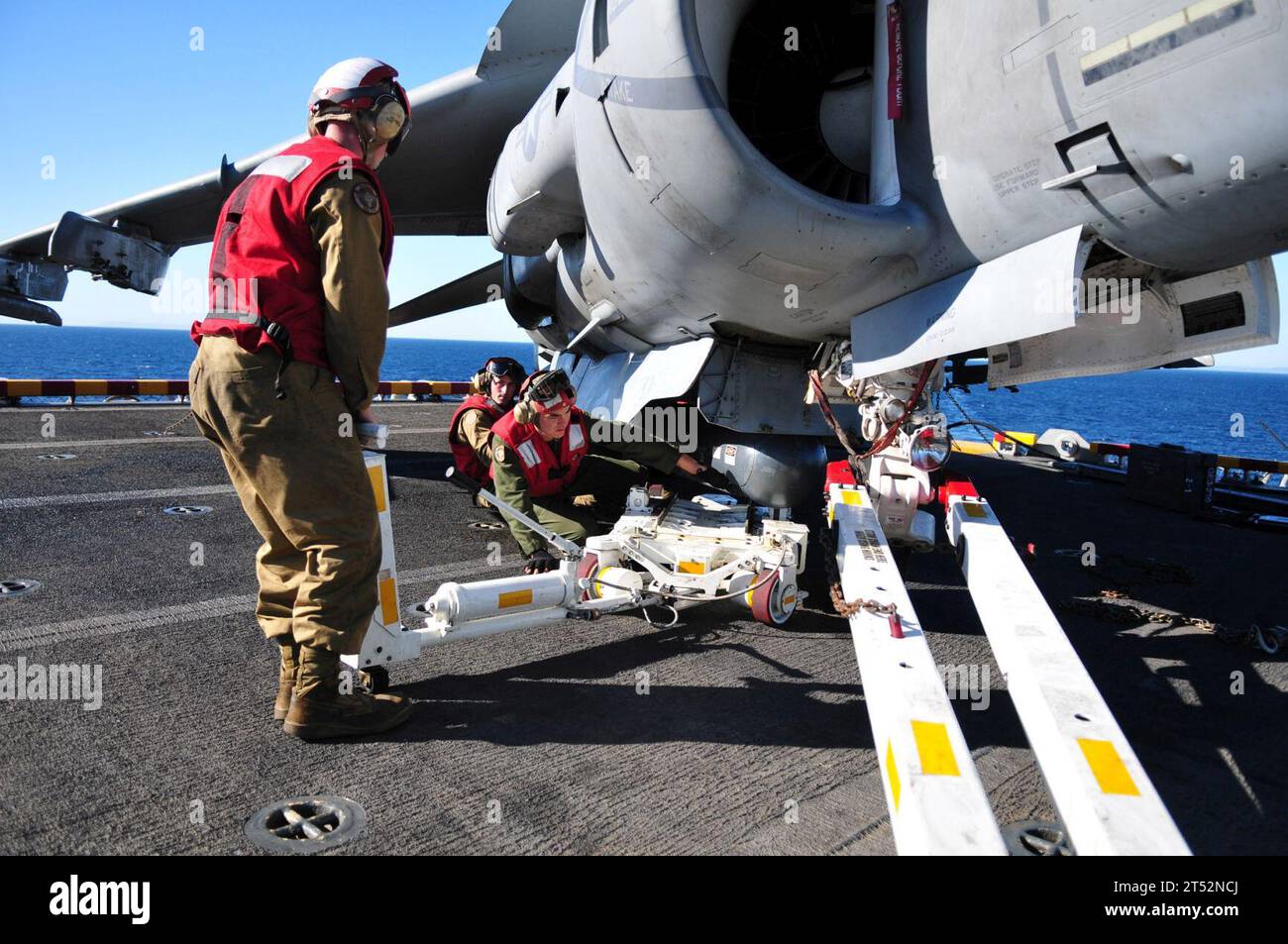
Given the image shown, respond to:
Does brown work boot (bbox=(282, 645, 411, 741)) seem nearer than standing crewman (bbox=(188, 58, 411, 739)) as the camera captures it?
No

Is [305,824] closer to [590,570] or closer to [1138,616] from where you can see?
[590,570]

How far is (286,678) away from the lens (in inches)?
128

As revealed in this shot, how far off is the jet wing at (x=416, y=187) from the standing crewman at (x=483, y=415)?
239cm

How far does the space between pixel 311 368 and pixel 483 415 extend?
4034 millimetres

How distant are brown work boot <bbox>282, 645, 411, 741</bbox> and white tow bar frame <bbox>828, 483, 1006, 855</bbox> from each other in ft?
6.13

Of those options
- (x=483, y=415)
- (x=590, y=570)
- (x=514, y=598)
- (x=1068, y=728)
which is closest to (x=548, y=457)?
(x=483, y=415)

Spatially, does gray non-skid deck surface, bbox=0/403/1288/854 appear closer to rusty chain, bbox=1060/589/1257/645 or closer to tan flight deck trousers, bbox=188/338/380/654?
rusty chain, bbox=1060/589/1257/645

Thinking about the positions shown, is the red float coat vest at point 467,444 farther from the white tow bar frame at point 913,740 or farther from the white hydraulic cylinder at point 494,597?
the white tow bar frame at point 913,740

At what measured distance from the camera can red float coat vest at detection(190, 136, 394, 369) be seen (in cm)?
292

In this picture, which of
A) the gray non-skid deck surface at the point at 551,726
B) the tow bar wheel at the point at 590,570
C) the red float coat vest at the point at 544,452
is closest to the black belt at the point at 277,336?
the gray non-skid deck surface at the point at 551,726

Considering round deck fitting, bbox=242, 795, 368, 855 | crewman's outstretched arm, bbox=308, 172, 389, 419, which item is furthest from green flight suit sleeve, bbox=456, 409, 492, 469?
round deck fitting, bbox=242, 795, 368, 855

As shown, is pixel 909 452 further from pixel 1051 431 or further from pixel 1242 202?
pixel 1051 431
